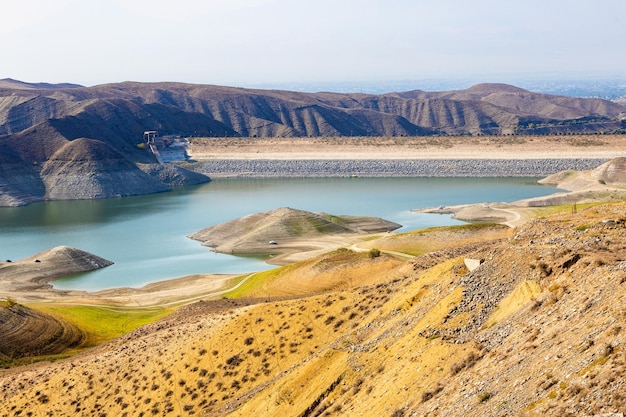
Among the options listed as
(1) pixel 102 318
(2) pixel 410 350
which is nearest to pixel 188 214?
(1) pixel 102 318

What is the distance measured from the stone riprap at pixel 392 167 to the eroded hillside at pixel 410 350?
3761 inches

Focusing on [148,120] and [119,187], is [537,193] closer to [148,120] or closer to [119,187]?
[119,187]

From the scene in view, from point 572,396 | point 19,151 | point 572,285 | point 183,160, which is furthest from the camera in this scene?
point 183,160

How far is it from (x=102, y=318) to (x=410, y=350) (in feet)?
90.4

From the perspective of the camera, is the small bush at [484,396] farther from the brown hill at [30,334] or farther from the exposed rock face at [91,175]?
the exposed rock face at [91,175]

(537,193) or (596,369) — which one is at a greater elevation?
(596,369)

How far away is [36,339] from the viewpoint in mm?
35625

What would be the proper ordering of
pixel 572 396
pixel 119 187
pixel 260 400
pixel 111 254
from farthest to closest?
pixel 119 187, pixel 111 254, pixel 260 400, pixel 572 396

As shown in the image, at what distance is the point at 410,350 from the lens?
59.4 ft

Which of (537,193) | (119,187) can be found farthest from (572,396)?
(119,187)

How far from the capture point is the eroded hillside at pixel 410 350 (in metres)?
13.4

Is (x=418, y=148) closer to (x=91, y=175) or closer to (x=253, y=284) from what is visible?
(x=91, y=175)

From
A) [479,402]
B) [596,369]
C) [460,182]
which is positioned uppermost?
[596,369]

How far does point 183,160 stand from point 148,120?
26484 millimetres
